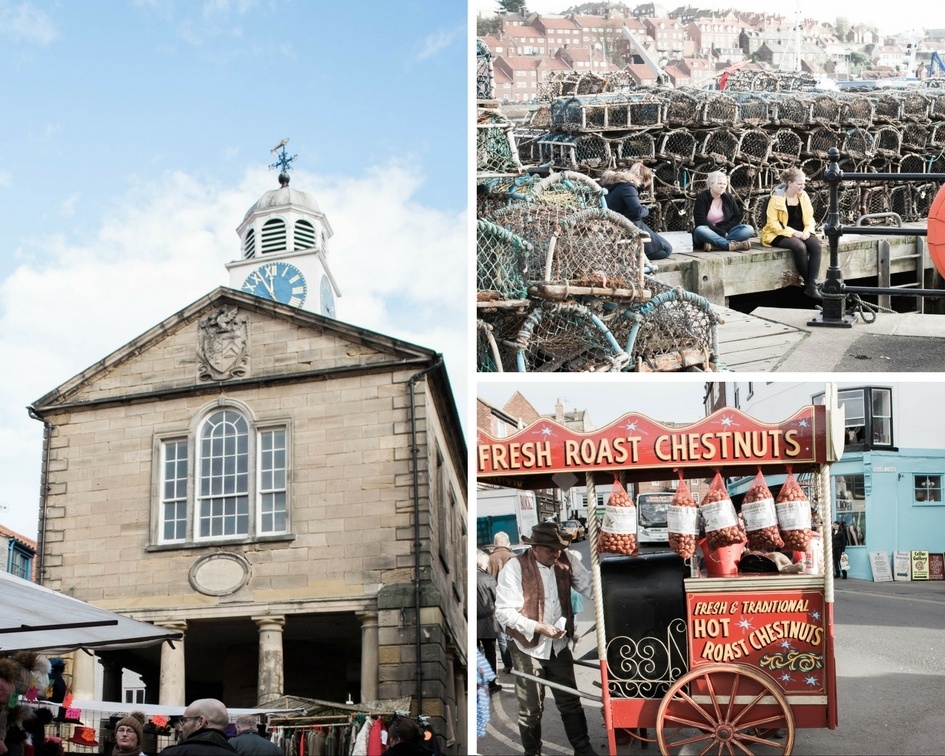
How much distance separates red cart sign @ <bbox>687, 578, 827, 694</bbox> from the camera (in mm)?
8258

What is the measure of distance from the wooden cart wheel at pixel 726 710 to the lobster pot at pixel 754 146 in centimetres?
709

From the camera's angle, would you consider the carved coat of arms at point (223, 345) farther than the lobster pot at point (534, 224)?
Yes

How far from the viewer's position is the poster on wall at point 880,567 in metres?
9.80

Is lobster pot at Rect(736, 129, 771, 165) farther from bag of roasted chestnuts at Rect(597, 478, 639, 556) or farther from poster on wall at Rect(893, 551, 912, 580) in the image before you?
bag of roasted chestnuts at Rect(597, 478, 639, 556)

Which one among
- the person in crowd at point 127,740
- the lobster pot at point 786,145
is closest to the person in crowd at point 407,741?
the person in crowd at point 127,740

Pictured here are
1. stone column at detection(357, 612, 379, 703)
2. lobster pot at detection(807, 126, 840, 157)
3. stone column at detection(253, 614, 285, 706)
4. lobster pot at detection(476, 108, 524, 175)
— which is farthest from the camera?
lobster pot at detection(807, 126, 840, 157)

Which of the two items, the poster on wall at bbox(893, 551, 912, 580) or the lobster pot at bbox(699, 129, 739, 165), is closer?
the poster on wall at bbox(893, 551, 912, 580)

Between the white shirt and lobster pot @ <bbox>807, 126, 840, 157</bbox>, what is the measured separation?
7.59 meters

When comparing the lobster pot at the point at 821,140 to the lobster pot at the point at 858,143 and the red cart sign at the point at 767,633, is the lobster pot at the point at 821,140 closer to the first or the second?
the lobster pot at the point at 858,143

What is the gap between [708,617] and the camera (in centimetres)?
832

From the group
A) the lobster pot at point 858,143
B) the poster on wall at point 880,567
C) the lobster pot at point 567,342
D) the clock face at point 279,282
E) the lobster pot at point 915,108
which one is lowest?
the poster on wall at point 880,567

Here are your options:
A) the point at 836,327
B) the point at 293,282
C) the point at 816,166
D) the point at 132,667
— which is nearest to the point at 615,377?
the point at 836,327

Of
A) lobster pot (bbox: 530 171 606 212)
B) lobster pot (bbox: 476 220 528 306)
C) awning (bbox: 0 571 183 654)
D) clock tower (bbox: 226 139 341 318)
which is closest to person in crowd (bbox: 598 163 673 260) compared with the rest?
lobster pot (bbox: 530 171 606 212)

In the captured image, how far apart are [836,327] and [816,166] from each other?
5115 mm
